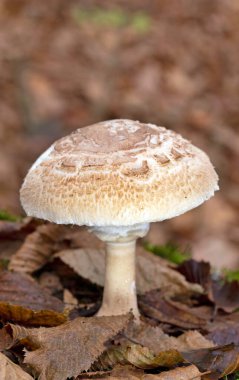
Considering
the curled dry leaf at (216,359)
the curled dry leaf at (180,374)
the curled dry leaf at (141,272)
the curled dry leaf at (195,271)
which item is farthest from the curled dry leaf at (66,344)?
the curled dry leaf at (195,271)

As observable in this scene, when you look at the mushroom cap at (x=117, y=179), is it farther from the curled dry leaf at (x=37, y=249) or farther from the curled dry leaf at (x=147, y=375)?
the curled dry leaf at (x=37, y=249)

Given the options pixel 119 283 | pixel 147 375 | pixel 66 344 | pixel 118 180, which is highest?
pixel 118 180

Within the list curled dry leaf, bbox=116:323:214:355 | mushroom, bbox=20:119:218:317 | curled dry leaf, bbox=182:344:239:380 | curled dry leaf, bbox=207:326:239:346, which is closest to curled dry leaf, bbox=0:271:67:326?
curled dry leaf, bbox=116:323:214:355

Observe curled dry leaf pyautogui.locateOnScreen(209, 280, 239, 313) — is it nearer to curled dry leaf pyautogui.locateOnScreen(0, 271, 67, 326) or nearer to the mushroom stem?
the mushroom stem

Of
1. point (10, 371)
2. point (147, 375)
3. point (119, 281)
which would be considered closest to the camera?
point (10, 371)

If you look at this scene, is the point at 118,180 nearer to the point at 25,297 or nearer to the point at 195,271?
the point at 25,297

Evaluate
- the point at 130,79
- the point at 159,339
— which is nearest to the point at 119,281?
the point at 159,339

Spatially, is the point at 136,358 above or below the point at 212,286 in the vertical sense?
below
